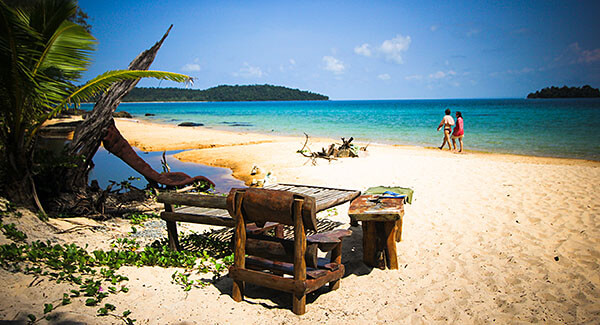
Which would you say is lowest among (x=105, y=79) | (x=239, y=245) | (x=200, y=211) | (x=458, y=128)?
(x=200, y=211)

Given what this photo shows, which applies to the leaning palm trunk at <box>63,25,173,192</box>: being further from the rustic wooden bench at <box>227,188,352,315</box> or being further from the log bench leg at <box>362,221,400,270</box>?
the log bench leg at <box>362,221,400,270</box>

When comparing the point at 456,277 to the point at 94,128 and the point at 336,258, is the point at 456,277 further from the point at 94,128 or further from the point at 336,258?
the point at 94,128

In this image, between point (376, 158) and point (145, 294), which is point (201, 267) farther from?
point (376, 158)

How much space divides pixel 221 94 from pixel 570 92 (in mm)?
134662

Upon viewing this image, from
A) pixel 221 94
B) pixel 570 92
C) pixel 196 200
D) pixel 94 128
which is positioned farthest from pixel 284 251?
pixel 221 94

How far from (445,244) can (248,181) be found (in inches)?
230

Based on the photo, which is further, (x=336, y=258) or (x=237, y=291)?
(x=336, y=258)

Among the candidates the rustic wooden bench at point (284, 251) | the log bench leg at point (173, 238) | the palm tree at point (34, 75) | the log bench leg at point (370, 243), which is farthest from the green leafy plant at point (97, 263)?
Answer: the log bench leg at point (370, 243)

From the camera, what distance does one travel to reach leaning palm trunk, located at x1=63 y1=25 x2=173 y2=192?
591 cm

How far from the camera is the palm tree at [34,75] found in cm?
470

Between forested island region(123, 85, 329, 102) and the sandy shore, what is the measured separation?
16862 cm

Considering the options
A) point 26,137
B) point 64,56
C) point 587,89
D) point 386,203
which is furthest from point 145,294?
point 587,89

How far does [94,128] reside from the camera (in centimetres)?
611

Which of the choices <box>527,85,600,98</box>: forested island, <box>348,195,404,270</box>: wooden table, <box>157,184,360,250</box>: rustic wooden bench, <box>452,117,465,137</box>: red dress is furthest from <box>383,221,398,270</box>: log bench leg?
<box>527,85,600,98</box>: forested island
